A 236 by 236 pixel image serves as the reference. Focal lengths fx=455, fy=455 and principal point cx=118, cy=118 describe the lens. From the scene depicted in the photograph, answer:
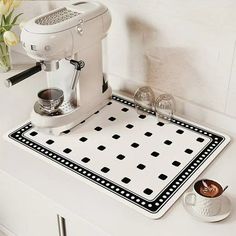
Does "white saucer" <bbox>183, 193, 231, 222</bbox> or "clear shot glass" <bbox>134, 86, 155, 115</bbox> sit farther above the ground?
"clear shot glass" <bbox>134, 86, 155, 115</bbox>

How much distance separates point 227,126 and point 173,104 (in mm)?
174

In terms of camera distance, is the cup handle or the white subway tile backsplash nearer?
the cup handle

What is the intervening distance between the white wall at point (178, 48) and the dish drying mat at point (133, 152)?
11 centimetres

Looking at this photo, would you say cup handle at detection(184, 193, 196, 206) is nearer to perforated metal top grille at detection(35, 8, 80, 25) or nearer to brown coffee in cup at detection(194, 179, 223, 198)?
brown coffee in cup at detection(194, 179, 223, 198)

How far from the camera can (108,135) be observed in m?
1.33

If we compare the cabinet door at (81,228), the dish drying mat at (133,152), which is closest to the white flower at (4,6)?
the dish drying mat at (133,152)

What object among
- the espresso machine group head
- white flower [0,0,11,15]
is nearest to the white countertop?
the espresso machine group head

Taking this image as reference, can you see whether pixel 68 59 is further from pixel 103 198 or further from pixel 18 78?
pixel 103 198

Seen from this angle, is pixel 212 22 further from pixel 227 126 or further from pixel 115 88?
pixel 115 88

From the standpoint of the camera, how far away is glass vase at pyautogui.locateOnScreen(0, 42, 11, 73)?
1.62 m

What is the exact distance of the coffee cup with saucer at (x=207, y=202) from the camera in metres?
1.05

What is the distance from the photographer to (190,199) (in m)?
1.08

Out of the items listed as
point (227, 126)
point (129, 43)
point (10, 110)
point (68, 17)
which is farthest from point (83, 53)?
point (227, 126)

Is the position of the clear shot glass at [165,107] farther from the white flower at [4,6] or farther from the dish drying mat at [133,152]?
the white flower at [4,6]
